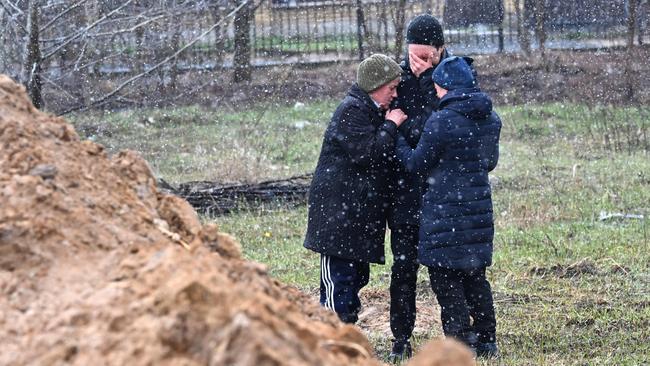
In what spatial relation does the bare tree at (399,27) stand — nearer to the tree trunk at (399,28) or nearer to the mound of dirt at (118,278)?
the tree trunk at (399,28)

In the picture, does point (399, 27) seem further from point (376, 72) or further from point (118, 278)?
point (118, 278)

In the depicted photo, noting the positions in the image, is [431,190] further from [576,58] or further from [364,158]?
[576,58]

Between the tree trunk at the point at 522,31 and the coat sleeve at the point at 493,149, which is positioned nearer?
the coat sleeve at the point at 493,149

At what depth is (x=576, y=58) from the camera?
20.5 meters

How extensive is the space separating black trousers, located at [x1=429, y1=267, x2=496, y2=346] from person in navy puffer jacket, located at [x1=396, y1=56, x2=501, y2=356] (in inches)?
1.9

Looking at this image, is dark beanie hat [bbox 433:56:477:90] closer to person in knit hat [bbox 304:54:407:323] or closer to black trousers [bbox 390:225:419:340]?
person in knit hat [bbox 304:54:407:323]

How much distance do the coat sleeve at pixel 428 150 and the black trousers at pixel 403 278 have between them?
17.1 inches

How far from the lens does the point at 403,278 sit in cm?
601

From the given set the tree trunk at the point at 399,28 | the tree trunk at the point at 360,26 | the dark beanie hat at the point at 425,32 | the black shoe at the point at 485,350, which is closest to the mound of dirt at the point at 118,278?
the dark beanie hat at the point at 425,32

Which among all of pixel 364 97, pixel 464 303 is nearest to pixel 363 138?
pixel 364 97

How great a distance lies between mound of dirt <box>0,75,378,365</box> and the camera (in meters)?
2.36

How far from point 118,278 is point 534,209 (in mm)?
7766

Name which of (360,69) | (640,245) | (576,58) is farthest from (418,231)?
(576,58)

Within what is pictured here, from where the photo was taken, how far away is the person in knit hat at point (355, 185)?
226 inches
